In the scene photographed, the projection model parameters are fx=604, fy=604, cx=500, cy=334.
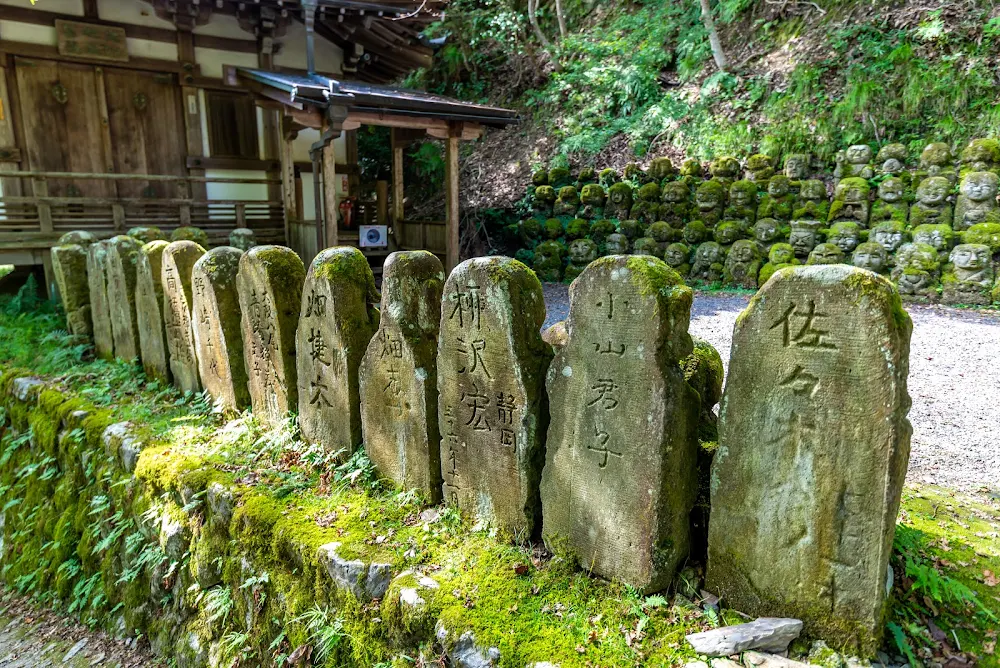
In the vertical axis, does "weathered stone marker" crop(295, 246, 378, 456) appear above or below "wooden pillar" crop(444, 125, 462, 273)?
below

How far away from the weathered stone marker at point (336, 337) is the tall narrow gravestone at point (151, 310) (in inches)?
87.7

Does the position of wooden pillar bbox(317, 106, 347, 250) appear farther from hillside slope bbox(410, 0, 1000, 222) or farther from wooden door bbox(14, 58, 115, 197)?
hillside slope bbox(410, 0, 1000, 222)

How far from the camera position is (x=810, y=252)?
10.5 m

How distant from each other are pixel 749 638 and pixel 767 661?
0.09m

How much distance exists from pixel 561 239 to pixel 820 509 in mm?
11122

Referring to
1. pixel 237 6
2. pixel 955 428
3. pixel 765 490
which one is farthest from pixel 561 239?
pixel 765 490

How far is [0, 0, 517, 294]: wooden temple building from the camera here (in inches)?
366

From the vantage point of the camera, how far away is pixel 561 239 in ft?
42.7

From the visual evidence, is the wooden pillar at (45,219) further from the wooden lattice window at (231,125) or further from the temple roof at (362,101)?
the temple roof at (362,101)

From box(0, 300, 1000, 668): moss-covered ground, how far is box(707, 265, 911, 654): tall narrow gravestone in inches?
10.5

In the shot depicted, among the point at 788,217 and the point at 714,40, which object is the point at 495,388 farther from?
the point at 714,40

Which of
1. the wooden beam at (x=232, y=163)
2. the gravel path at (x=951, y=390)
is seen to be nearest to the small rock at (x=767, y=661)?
the gravel path at (x=951, y=390)

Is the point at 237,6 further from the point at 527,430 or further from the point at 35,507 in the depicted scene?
the point at 527,430

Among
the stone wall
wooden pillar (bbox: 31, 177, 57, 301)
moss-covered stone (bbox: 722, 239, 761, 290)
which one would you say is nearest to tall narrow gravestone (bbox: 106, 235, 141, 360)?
wooden pillar (bbox: 31, 177, 57, 301)
